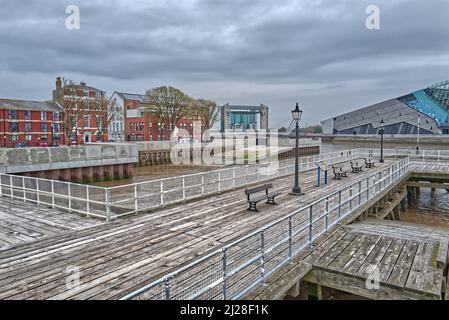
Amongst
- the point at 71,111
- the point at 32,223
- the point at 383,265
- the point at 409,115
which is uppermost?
the point at 409,115

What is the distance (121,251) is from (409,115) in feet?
392

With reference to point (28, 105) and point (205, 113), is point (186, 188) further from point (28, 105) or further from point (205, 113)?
point (205, 113)

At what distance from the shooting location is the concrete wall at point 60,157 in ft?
70.2

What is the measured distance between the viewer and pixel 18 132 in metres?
51.4

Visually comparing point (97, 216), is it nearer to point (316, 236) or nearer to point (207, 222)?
point (207, 222)

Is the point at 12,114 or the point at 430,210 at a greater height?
the point at 12,114

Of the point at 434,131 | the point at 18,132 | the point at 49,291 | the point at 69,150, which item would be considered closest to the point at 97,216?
the point at 49,291

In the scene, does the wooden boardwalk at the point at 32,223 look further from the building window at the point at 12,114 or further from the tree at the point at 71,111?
the building window at the point at 12,114

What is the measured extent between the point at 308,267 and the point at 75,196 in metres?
8.37

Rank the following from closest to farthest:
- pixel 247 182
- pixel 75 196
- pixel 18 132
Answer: pixel 75 196 < pixel 247 182 < pixel 18 132

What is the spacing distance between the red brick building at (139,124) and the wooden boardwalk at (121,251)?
55158 mm

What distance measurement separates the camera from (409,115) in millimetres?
107375

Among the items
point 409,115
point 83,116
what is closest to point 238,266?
point 83,116

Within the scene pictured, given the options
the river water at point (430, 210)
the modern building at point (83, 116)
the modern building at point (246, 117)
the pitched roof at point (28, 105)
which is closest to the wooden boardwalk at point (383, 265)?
the river water at point (430, 210)
